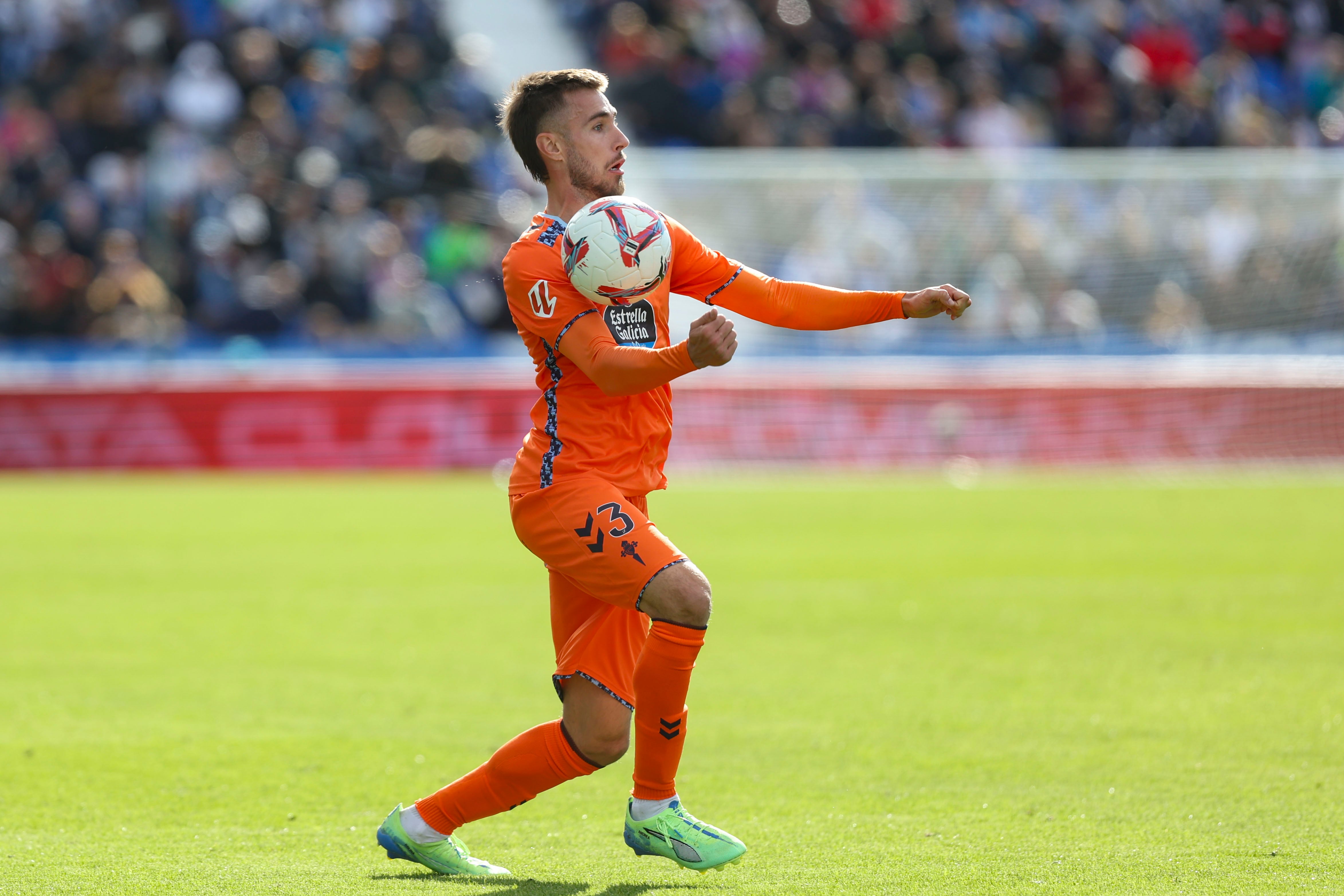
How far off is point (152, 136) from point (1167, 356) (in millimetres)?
12651

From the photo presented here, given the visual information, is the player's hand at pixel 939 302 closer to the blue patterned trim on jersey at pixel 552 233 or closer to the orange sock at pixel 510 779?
the blue patterned trim on jersey at pixel 552 233

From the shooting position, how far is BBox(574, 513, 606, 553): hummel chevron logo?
4516 mm

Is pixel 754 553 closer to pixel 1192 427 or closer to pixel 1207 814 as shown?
pixel 1207 814

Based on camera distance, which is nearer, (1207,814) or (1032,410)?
(1207,814)

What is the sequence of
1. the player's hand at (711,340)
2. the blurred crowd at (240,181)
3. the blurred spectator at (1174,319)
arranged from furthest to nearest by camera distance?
1. the blurred spectator at (1174,319)
2. the blurred crowd at (240,181)
3. the player's hand at (711,340)

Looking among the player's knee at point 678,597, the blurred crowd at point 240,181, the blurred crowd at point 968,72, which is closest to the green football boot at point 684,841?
the player's knee at point 678,597

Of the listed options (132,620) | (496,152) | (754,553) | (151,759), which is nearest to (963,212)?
(496,152)

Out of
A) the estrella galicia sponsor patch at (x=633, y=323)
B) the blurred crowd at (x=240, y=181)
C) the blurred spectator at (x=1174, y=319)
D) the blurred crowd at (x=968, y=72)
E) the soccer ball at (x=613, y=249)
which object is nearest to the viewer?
the soccer ball at (x=613, y=249)

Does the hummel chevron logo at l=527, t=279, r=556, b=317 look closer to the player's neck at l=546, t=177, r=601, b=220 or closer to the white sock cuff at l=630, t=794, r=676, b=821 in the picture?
the player's neck at l=546, t=177, r=601, b=220

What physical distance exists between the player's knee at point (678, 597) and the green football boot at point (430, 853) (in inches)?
36.5

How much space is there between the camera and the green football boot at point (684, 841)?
4523 mm

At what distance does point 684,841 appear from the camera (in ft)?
14.9

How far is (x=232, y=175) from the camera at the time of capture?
19469 millimetres

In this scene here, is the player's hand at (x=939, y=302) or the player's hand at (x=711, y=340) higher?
the player's hand at (x=939, y=302)
